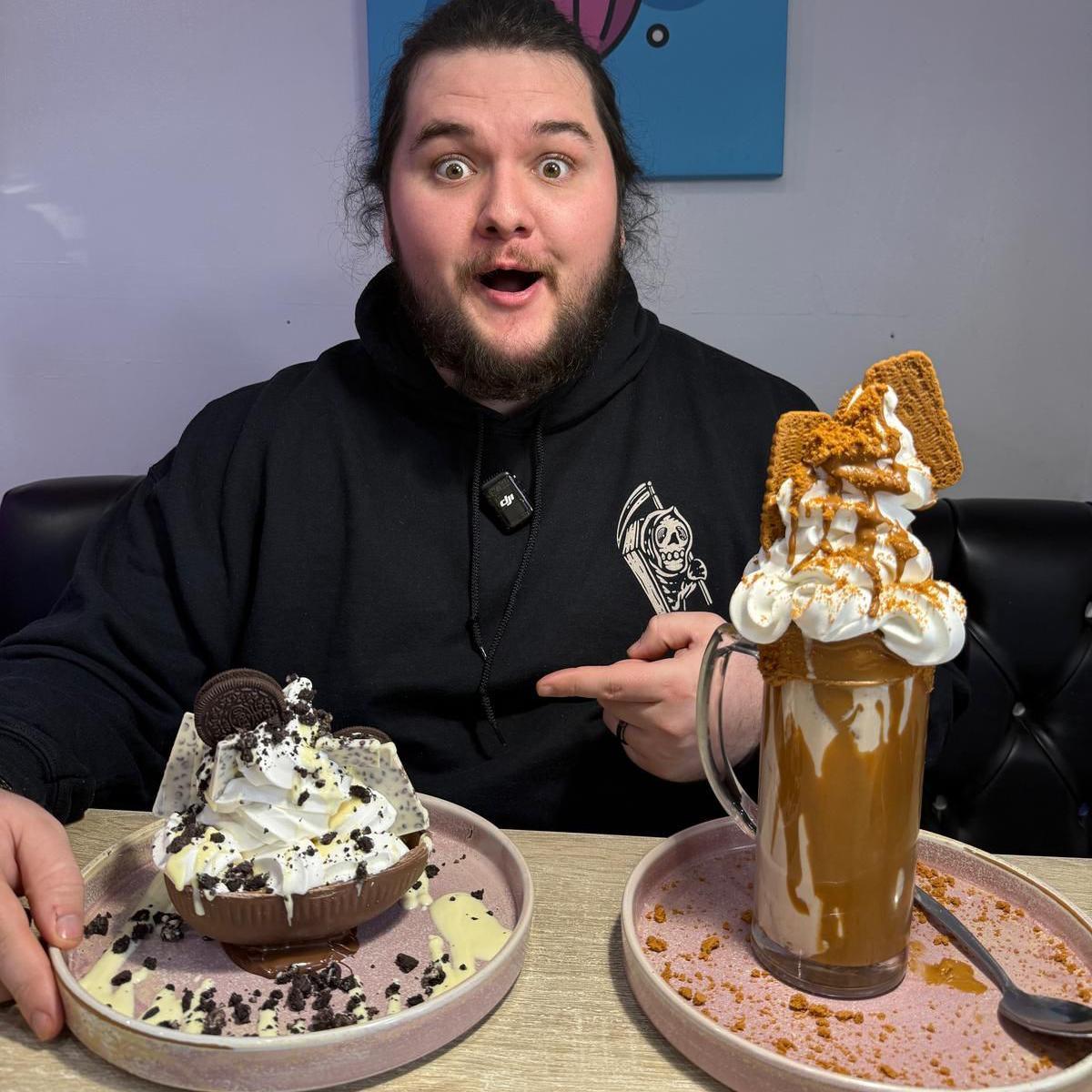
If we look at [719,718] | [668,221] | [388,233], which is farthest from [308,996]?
[668,221]

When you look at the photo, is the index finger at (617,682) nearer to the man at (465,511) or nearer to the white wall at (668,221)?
the man at (465,511)

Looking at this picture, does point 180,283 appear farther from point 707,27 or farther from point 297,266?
point 707,27

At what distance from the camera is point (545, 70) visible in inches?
55.8

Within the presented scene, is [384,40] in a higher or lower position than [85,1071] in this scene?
higher

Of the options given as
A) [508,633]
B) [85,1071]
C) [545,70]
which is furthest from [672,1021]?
[545,70]

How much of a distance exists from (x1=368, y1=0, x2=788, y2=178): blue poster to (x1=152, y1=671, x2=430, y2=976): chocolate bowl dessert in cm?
143

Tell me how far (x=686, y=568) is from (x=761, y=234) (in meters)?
0.83

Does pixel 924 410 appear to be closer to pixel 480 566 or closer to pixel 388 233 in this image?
pixel 480 566

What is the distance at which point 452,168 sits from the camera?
140 cm

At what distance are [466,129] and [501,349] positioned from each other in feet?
0.99

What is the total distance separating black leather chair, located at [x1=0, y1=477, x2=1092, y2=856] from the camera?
5.32ft

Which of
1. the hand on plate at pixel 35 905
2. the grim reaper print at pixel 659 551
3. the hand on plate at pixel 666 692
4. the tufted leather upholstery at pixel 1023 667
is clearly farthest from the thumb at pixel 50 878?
the tufted leather upholstery at pixel 1023 667

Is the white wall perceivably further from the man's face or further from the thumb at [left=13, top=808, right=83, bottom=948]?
the thumb at [left=13, top=808, right=83, bottom=948]

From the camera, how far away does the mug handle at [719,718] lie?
77cm
